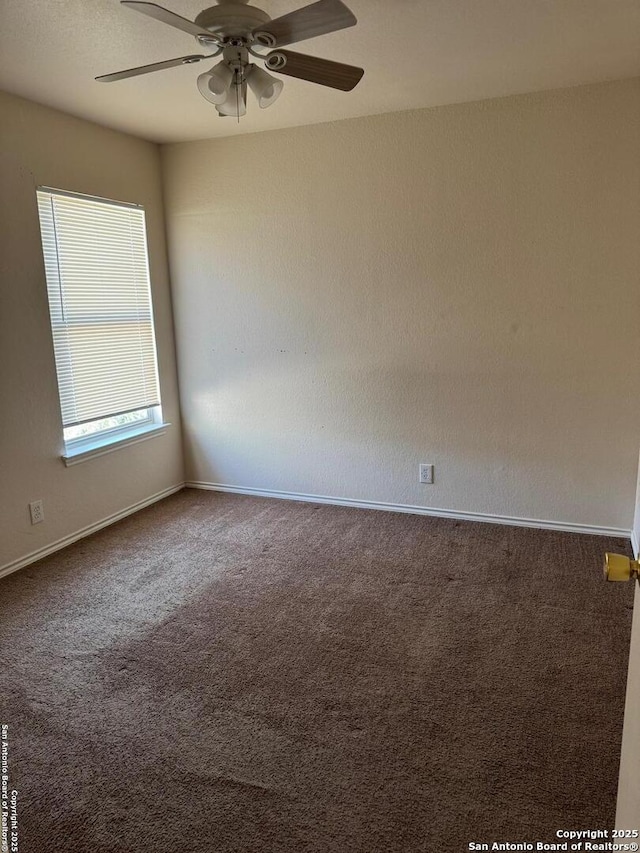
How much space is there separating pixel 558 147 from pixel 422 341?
1286mm

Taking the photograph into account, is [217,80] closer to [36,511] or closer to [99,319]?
[99,319]

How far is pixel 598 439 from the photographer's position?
11.1ft

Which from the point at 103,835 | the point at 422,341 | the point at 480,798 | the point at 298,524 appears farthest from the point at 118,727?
the point at 422,341

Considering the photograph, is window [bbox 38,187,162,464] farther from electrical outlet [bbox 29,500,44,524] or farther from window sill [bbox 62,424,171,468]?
electrical outlet [bbox 29,500,44,524]

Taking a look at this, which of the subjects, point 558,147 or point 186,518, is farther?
point 186,518

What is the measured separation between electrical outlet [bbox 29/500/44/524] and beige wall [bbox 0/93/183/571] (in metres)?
0.04

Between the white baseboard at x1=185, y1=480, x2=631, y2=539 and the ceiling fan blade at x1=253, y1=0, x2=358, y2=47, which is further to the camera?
the white baseboard at x1=185, y1=480, x2=631, y2=539

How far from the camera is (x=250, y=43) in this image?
205 centimetres

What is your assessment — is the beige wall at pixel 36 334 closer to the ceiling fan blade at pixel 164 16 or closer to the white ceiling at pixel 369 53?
the white ceiling at pixel 369 53

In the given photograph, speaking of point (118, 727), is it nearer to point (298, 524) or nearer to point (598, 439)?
point (298, 524)

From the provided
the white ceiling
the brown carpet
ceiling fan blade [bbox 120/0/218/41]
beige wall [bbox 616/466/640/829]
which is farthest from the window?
beige wall [bbox 616/466/640/829]

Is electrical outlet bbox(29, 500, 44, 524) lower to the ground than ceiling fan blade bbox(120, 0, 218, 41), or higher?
lower

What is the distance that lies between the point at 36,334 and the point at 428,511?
2.61m

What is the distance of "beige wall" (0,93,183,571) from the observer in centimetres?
307
